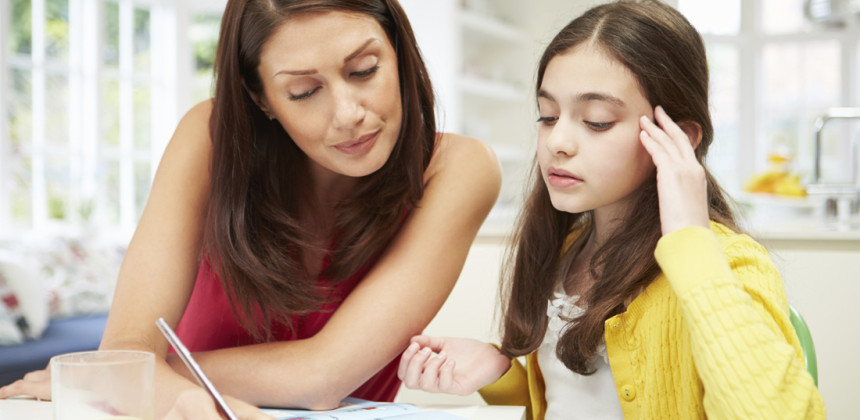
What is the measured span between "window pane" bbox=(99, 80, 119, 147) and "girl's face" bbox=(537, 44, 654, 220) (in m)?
Answer: 4.20

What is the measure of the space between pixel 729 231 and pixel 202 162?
82 centimetres

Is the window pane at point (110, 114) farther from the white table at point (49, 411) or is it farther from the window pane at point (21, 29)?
the white table at point (49, 411)

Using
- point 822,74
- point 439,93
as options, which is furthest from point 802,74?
point 439,93

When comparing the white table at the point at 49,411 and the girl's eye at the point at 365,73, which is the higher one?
the girl's eye at the point at 365,73

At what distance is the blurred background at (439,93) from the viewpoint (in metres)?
4.06

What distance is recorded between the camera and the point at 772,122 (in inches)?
267

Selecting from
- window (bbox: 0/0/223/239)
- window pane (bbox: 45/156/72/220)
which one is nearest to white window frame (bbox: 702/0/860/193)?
window (bbox: 0/0/223/239)

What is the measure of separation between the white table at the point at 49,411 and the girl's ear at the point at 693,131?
47 centimetres

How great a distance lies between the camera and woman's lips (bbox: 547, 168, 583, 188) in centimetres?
105

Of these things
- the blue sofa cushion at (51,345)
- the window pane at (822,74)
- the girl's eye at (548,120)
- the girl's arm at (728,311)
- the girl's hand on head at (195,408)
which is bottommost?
the blue sofa cushion at (51,345)

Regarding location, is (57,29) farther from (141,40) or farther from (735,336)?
(735,336)

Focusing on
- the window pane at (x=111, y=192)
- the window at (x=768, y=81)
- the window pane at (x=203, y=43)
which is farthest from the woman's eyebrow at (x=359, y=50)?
the window at (x=768, y=81)

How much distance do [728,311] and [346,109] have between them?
1.91 ft

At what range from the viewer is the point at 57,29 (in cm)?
437
